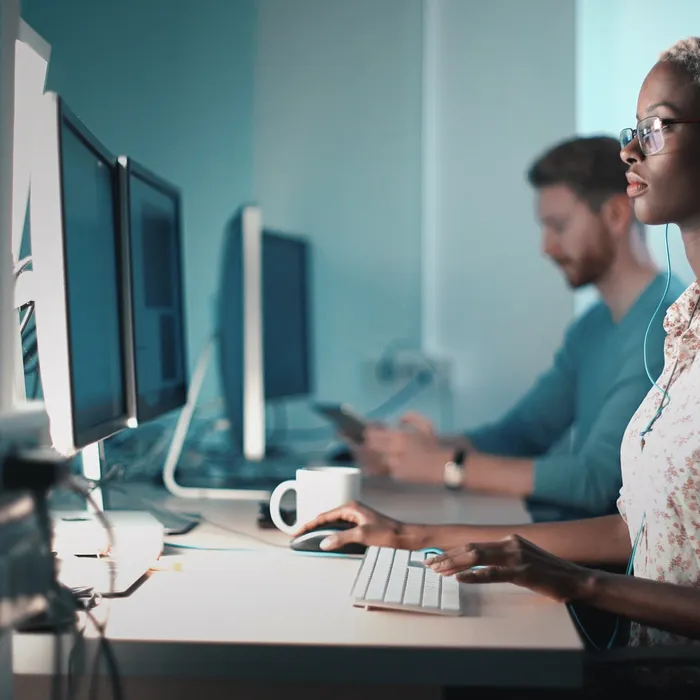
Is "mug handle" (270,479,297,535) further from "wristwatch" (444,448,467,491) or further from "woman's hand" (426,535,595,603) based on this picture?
"wristwatch" (444,448,467,491)

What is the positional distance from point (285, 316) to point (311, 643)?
1.79 metres

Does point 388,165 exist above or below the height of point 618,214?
above

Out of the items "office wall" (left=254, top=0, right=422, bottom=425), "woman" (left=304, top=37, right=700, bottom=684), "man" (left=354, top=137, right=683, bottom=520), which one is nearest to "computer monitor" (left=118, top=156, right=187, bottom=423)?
"woman" (left=304, top=37, right=700, bottom=684)

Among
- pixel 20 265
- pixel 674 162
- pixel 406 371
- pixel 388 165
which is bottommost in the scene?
pixel 406 371

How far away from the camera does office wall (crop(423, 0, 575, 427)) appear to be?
125 inches

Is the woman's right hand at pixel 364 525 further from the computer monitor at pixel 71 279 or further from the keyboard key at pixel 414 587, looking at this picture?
the computer monitor at pixel 71 279

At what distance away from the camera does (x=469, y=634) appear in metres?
0.87

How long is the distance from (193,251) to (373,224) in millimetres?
660

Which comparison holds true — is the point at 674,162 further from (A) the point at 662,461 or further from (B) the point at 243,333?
(B) the point at 243,333

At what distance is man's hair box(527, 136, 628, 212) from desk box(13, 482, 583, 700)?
142 cm

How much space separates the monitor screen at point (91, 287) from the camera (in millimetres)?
1028

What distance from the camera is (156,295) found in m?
1.54

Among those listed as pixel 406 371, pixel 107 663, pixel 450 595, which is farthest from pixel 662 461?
pixel 406 371

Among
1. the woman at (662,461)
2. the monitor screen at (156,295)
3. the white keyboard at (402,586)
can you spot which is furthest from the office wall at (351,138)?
the white keyboard at (402,586)
